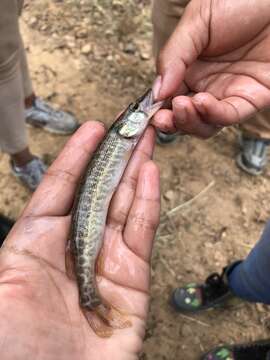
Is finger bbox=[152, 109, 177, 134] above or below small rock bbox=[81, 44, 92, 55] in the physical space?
above

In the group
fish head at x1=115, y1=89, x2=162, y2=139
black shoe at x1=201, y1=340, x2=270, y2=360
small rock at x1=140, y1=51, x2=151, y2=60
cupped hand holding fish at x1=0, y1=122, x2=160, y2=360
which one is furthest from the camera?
small rock at x1=140, y1=51, x2=151, y2=60

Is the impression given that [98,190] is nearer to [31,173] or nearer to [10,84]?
[10,84]

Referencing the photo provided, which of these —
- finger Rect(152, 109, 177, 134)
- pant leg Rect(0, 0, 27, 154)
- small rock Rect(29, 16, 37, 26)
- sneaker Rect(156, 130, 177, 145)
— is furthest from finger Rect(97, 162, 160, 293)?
small rock Rect(29, 16, 37, 26)

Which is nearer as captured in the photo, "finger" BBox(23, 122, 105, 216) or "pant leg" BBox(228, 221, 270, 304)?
"finger" BBox(23, 122, 105, 216)

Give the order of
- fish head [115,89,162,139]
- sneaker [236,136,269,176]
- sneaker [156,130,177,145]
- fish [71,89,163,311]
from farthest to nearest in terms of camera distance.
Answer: sneaker [156,130,177,145] < sneaker [236,136,269,176] < fish head [115,89,162,139] < fish [71,89,163,311]

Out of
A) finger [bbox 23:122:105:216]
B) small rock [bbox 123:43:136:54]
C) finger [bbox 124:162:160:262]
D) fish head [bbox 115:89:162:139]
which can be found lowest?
small rock [bbox 123:43:136:54]

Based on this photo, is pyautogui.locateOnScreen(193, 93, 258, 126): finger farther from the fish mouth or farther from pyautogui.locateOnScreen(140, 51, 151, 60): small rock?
pyautogui.locateOnScreen(140, 51, 151, 60): small rock
